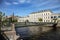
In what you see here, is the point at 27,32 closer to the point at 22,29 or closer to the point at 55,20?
the point at 22,29

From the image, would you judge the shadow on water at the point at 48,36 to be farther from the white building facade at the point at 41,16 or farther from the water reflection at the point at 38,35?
the white building facade at the point at 41,16

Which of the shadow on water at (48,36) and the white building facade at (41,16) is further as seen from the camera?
the shadow on water at (48,36)

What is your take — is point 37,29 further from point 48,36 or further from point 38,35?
point 48,36

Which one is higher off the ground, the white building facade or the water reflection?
the white building facade

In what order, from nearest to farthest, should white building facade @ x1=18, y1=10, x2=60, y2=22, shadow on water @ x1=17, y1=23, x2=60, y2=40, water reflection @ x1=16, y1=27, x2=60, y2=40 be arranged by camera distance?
1. white building facade @ x1=18, y1=10, x2=60, y2=22
2. water reflection @ x1=16, y1=27, x2=60, y2=40
3. shadow on water @ x1=17, y1=23, x2=60, y2=40

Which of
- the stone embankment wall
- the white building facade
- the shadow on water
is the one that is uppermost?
the white building facade

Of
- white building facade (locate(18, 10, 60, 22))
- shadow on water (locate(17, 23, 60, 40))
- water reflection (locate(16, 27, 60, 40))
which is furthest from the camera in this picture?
shadow on water (locate(17, 23, 60, 40))

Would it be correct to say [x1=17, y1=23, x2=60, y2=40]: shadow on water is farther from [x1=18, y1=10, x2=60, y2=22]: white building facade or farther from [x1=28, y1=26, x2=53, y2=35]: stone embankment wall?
[x1=18, y1=10, x2=60, y2=22]: white building facade

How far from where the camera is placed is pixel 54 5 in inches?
105

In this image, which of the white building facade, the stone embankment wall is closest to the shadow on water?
the stone embankment wall

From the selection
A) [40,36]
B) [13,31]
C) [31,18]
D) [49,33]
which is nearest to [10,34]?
[13,31]

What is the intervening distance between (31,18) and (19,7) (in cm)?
37


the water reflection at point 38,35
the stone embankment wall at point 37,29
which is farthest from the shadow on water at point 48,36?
the stone embankment wall at point 37,29

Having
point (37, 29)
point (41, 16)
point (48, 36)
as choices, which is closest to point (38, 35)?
point (37, 29)
